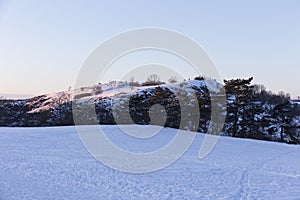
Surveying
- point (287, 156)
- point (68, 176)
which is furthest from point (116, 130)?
point (68, 176)

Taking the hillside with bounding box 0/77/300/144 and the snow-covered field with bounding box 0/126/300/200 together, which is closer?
the snow-covered field with bounding box 0/126/300/200

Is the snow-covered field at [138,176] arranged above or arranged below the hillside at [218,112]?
below

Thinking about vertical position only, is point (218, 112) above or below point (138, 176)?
above

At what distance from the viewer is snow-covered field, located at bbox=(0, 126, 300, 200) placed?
6.86 metres

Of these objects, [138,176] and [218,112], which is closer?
[138,176]

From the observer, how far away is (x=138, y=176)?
8.61m

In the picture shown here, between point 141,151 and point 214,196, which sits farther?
point 141,151

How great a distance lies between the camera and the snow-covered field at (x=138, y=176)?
6863 millimetres

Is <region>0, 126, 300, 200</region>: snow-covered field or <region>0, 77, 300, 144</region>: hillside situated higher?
<region>0, 77, 300, 144</region>: hillside

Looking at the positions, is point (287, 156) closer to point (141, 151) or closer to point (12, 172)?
point (141, 151)

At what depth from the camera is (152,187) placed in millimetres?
7500

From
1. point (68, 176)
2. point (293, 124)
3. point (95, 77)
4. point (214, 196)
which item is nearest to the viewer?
point (214, 196)

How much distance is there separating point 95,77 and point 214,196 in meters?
7.40

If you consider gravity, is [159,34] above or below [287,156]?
above
